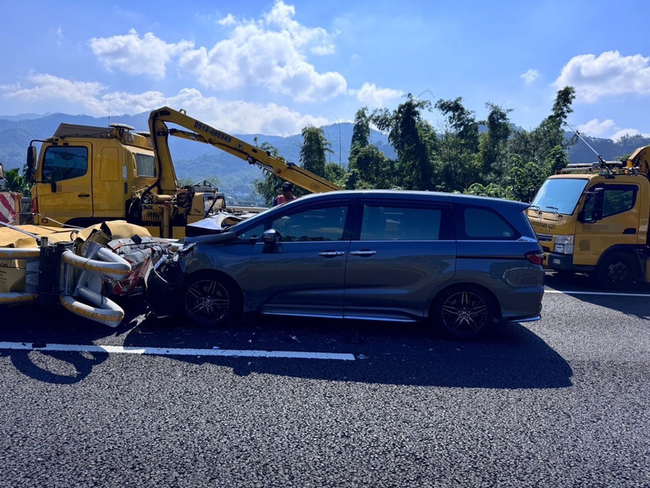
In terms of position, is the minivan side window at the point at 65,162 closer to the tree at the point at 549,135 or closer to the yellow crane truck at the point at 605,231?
the yellow crane truck at the point at 605,231

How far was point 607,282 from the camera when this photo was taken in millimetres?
9203

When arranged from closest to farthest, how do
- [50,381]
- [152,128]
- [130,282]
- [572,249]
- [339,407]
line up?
[339,407], [50,381], [130,282], [572,249], [152,128]

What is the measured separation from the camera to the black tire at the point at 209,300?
18.8 feet

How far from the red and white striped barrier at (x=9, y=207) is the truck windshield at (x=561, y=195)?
384 inches

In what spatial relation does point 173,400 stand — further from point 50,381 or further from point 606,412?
point 606,412

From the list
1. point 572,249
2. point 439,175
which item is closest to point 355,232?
point 572,249

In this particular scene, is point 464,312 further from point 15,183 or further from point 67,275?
point 15,183

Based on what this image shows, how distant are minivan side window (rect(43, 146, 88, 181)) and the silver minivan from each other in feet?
16.1

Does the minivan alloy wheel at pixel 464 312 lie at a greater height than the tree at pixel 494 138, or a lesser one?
lesser

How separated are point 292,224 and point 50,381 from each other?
2.92 meters

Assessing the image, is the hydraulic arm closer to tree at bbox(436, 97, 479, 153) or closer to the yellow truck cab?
the yellow truck cab

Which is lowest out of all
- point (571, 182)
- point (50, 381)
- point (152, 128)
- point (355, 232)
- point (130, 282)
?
point (50, 381)

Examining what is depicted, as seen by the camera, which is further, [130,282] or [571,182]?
[571,182]

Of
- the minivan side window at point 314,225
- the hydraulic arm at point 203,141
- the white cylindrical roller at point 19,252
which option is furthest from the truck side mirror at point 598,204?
the white cylindrical roller at point 19,252
